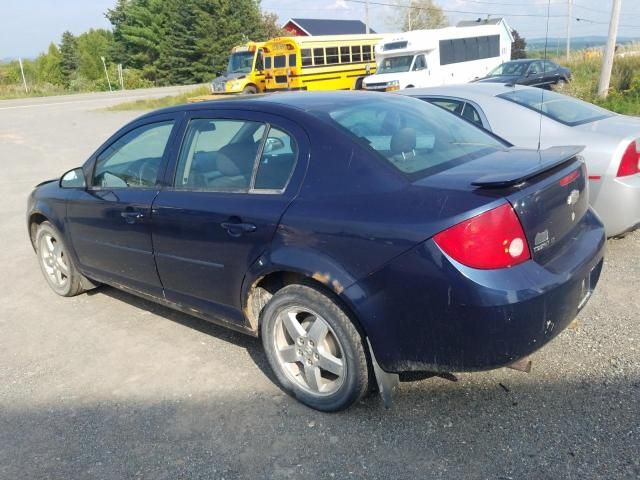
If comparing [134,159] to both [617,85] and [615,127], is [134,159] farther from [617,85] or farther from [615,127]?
[617,85]

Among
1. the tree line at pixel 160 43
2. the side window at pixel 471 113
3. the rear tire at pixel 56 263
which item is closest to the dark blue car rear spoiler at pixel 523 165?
the side window at pixel 471 113

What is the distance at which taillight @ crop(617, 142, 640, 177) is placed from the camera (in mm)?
4660

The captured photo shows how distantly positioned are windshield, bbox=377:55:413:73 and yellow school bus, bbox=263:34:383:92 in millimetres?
2000

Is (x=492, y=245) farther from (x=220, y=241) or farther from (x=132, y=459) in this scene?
(x=132, y=459)

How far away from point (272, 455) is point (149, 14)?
63200mm

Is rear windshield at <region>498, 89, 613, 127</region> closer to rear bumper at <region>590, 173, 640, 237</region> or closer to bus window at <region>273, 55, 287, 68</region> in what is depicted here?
rear bumper at <region>590, 173, 640, 237</region>

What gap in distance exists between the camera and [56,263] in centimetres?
510

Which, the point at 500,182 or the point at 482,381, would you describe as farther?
the point at 482,381

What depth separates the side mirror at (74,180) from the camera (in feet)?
14.8

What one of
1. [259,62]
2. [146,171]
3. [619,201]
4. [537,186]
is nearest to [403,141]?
[537,186]

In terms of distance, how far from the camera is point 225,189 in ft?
11.1

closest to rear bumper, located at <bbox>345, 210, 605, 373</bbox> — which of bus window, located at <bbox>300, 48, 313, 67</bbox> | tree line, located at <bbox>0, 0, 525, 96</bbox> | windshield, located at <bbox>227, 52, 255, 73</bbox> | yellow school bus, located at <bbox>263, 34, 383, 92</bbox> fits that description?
yellow school bus, located at <bbox>263, 34, 383, 92</bbox>

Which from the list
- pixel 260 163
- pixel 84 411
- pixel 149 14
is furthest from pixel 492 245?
pixel 149 14

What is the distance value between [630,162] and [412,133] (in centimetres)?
238
